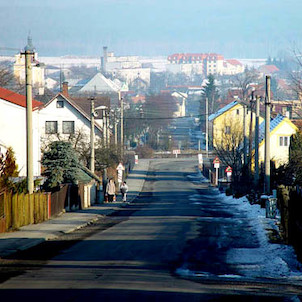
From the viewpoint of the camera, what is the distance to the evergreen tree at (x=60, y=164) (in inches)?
1394

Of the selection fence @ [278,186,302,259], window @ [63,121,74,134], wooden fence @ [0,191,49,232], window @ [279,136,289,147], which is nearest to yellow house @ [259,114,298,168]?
window @ [279,136,289,147]

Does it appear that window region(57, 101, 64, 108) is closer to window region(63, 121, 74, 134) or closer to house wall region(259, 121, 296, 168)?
window region(63, 121, 74, 134)

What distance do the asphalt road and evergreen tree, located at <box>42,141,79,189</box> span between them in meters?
10.2

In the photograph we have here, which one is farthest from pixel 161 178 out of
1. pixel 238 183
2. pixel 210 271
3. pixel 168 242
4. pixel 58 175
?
pixel 210 271

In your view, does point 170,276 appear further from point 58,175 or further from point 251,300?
point 58,175

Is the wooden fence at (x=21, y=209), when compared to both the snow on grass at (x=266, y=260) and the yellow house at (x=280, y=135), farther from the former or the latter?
the yellow house at (x=280, y=135)

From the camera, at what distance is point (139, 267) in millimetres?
14742

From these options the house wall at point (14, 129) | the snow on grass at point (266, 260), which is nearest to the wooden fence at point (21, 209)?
the snow on grass at point (266, 260)

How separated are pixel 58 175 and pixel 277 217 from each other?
1212 cm

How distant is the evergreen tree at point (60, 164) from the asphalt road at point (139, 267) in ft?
33.6

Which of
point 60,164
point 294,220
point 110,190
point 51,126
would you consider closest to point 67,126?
point 51,126

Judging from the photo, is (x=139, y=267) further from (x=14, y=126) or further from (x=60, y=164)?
(x=14, y=126)

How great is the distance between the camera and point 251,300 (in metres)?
11.4

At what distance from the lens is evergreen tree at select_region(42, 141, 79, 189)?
3541cm
